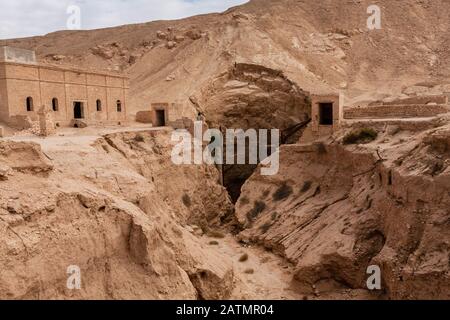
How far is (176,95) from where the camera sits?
2527 cm

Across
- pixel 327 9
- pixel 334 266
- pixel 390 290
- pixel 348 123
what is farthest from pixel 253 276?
pixel 327 9

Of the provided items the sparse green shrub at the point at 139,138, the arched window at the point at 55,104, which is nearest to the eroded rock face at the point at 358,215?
the sparse green shrub at the point at 139,138

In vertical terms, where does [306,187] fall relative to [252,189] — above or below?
above

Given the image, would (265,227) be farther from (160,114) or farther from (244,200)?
(160,114)

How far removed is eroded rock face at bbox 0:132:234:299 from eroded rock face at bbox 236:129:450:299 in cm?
389

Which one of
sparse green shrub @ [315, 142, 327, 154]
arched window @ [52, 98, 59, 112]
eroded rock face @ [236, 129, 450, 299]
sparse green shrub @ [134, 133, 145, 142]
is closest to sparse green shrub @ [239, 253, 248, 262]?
eroded rock face @ [236, 129, 450, 299]

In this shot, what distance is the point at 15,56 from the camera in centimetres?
2005

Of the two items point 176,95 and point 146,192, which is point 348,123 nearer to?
point 146,192

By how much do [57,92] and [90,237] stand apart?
15.7 metres

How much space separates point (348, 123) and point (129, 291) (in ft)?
39.3

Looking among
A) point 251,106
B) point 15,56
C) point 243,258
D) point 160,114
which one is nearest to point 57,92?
point 15,56

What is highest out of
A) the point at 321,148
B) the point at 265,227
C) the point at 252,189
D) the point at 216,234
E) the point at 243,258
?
the point at 321,148

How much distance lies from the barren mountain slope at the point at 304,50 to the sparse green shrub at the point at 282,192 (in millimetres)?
8330

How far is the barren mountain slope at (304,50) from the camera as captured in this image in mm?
27453
